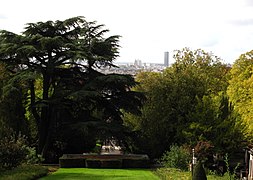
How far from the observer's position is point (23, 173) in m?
21.1

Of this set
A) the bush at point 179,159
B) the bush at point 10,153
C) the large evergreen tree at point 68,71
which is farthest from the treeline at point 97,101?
the bush at point 10,153

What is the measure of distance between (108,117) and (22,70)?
690cm

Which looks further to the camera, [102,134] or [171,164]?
[102,134]

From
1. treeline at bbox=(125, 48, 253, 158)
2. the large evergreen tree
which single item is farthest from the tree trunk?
treeline at bbox=(125, 48, 253, 158)

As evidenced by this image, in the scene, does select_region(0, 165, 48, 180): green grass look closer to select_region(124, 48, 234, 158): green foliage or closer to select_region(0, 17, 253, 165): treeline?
select_region(0, 17, 253, 165): treeline

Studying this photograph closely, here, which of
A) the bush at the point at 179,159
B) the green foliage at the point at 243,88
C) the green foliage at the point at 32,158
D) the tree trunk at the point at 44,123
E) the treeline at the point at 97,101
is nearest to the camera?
the green foliage at the point at 32,158

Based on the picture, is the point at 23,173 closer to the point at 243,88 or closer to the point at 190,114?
the point at 190,114

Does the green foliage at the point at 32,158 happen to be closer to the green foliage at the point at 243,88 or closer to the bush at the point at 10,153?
the bush at the point at 10,153

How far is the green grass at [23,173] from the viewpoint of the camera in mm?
→ 19564

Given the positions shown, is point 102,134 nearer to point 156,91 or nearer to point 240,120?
point 156,91

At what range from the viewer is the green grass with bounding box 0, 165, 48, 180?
1956 centimetres

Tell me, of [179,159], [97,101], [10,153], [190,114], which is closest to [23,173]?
[10,153]

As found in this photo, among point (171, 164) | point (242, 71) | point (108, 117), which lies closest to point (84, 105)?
point (108, 117)

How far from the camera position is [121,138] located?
29547 millimetres
